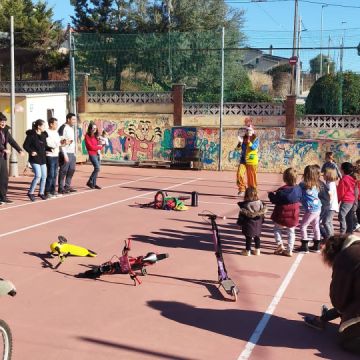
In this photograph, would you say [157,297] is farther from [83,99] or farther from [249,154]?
[83,99]

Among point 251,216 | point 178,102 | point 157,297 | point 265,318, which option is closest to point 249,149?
point 251,216

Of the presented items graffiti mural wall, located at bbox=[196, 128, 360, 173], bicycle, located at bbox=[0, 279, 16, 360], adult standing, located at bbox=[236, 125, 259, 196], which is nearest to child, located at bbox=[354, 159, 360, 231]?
adult standing, located at bbox=[236, 125, 259, 196]

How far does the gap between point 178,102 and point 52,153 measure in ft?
30.5

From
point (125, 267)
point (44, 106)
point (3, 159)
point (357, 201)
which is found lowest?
point (125, 267)

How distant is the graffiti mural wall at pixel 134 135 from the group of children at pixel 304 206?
42.4 ft

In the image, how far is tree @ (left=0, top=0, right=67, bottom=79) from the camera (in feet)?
98.7

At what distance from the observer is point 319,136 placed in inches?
810

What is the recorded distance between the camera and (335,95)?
24484 millimetres

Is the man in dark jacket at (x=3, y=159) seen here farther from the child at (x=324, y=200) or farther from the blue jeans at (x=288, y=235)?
the child at (x=324, y=200)

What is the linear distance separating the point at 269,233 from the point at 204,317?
446 centimetres

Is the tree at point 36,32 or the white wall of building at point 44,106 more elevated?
the tree at point 36,32

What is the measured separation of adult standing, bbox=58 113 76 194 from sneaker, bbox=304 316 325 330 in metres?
8.94

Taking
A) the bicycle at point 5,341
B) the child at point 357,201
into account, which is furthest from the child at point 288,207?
the bicycle at point 5,341

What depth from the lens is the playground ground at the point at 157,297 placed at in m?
5.15
